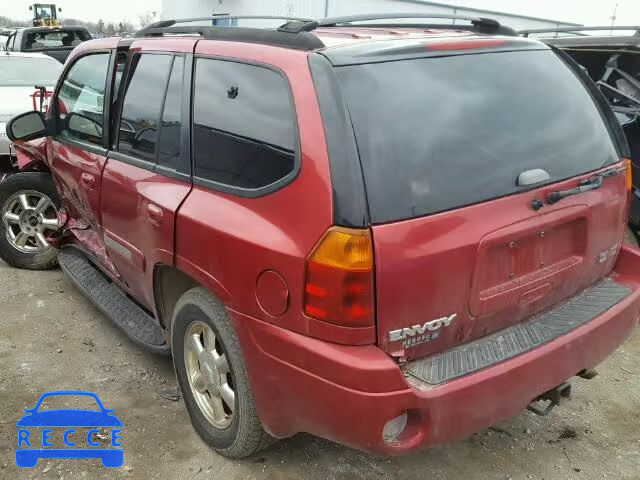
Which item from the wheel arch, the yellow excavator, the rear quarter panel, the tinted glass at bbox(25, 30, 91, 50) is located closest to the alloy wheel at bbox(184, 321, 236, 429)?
the wheel arch

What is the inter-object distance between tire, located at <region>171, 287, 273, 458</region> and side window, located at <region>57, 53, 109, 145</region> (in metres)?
1.31

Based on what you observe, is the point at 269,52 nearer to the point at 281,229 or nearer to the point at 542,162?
the point at 281,229

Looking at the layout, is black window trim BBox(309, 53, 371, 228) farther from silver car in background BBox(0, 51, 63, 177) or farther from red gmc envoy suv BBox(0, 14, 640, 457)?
silver car in background BBox(0, 51, 63, 177)

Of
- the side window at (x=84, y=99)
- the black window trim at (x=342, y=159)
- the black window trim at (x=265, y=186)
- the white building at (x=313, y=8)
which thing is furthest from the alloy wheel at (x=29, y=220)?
the white building at (x=313, y=8)

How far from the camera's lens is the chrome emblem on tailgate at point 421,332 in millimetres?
2027

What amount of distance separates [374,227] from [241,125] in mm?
770

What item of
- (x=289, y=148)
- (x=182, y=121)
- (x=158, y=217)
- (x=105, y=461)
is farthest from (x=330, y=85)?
(x=105, y=461)

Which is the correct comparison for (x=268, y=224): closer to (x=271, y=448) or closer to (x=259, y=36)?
(x=259, y=36)

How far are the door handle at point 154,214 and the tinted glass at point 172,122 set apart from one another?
0.20 metres

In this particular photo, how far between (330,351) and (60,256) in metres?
3.16

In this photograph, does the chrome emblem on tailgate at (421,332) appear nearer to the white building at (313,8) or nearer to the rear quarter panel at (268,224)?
the rear quarter panel at (268,224)

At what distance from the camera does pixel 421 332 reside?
206cm

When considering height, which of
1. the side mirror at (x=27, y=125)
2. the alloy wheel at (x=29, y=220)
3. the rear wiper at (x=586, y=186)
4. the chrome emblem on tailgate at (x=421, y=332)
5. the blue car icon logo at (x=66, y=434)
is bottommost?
the blue car icon logo at (x=66, y=434)

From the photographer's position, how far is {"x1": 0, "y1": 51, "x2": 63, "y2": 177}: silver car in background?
6188 millimetres
